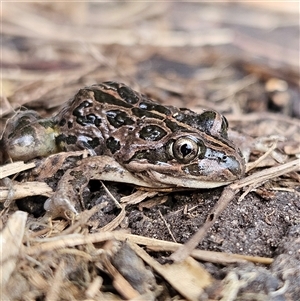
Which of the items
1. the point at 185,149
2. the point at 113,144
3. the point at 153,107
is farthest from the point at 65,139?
the point at 185,149

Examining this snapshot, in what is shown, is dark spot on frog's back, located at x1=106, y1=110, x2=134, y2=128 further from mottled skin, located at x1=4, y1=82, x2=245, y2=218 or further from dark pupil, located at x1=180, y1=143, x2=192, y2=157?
dark pupil, located at x1=180, y1=143, x2=192, y2=157

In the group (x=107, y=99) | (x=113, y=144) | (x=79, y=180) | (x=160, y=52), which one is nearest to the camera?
(x=79, y=180)

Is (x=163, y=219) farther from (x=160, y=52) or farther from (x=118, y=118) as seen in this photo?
(x=160, y=52)

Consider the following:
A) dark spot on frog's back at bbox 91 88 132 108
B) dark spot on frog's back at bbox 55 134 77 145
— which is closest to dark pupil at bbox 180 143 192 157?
dark spot on frog's back at bbox 91 88 132 108

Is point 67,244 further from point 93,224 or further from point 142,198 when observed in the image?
point 142,198

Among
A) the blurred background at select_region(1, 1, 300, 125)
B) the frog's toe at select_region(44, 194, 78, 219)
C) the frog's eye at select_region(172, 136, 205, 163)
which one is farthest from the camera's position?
the blurred background at select_region(1, 1, 300, 125)
